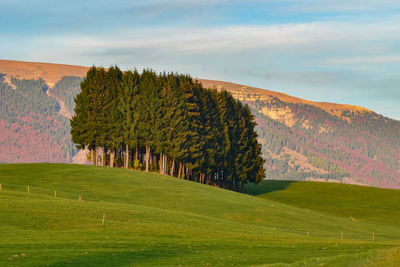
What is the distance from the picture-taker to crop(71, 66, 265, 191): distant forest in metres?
107

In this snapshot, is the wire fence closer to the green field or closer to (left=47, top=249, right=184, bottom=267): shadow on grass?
the green field

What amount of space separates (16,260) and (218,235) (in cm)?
1956

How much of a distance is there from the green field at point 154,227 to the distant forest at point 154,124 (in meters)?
14.9

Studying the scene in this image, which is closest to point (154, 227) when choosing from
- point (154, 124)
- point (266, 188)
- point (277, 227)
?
point (277, 227)

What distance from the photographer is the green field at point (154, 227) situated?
31.9 metres

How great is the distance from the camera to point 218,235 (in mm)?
45500

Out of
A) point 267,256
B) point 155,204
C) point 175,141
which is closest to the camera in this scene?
point 267,256

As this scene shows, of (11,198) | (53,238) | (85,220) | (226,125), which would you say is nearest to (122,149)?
(226,125)

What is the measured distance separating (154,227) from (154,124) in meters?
62.5

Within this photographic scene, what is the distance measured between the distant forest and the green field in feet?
49.0

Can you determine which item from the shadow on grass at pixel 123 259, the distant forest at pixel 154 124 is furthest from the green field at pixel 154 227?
the distant forest at pixel 154 124

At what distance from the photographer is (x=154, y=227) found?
45562 mm

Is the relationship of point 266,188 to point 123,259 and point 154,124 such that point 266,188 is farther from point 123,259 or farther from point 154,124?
point 123,259

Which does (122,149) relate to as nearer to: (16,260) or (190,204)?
(190,204)
